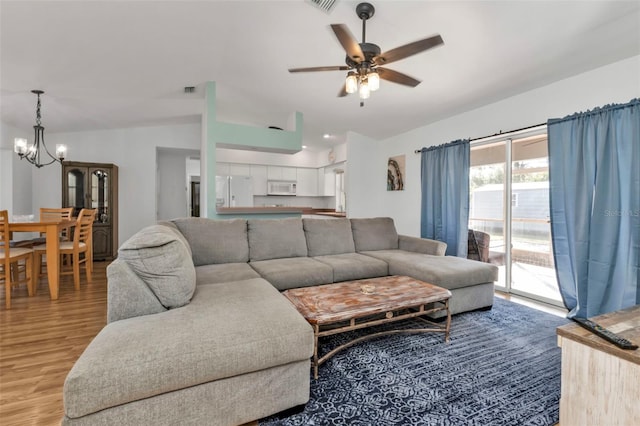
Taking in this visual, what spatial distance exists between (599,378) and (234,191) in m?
6.31

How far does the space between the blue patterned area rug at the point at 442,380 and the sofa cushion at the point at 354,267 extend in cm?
64

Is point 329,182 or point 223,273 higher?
point 329,182

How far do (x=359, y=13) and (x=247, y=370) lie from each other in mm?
2591

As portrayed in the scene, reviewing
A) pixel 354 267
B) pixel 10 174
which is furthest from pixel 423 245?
pixel 10 174

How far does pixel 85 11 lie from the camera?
2332 mm

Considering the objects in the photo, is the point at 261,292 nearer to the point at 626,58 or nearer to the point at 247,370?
the point at 247,370

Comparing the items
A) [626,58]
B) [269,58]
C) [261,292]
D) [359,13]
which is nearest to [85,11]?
[269,58]

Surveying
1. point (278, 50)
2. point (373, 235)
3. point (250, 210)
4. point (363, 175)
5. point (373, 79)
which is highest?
point (278, 50)

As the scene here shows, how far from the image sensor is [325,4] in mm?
2266

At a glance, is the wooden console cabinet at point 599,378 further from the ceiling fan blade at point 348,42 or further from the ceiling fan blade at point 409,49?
the ceiling fan blade at point 348,42

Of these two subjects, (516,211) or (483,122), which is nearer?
(516,211)

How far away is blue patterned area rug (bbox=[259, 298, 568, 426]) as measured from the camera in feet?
4.97

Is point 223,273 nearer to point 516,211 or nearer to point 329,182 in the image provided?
point 516,211

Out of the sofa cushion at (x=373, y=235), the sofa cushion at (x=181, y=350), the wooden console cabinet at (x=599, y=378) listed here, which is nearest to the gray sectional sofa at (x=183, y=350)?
the sofa cushion at (x=181, y=350)
